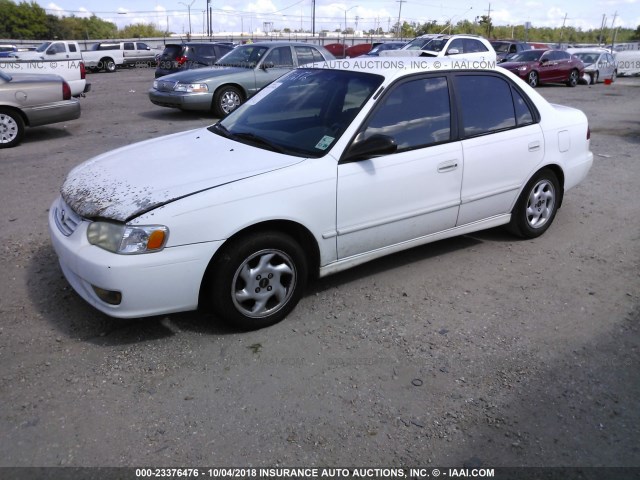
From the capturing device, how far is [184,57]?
17.4 metres

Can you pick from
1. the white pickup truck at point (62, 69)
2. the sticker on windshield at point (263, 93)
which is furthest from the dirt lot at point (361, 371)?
the white pickup truck at point (62, 69)

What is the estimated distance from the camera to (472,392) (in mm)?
3057

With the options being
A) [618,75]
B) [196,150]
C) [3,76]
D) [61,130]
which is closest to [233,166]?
[196,150]

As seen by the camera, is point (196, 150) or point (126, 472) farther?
point (196, 150)

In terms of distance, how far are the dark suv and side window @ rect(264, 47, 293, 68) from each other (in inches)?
226

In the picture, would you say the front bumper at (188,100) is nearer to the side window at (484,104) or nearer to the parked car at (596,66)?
the side window at (484,104)

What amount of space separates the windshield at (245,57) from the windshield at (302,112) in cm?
794

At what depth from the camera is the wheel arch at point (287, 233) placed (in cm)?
340

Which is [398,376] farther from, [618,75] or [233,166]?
[618,75]

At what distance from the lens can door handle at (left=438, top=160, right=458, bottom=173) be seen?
4.22m

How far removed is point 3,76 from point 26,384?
7854mm

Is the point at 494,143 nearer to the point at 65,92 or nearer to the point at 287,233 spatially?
the point at 287,233

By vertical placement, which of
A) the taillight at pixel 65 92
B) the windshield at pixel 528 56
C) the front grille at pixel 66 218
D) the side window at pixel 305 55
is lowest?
the front grille at pixel 66 218

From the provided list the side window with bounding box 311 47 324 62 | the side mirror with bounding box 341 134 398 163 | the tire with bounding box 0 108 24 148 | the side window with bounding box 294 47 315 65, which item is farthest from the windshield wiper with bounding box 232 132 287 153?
the side window with bounding box 311 47 324 62
